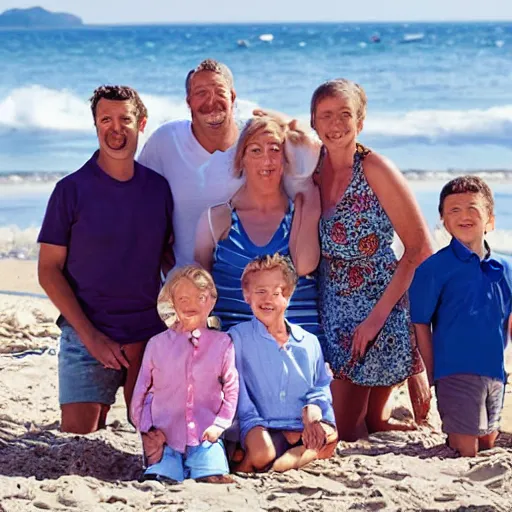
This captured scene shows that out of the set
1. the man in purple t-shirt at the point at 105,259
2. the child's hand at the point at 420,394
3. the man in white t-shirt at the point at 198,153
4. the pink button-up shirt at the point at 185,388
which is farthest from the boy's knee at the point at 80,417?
the child's hand at the point at 420,394

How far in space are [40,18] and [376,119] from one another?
3799 cm

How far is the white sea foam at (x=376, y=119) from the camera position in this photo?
18.9 m

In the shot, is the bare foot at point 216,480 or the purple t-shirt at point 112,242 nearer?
the bare foot at point 216,480

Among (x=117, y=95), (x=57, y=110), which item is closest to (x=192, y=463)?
(x=117, y=95)

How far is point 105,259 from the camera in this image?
4512 millimetres

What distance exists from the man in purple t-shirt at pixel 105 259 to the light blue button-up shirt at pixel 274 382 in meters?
0.64

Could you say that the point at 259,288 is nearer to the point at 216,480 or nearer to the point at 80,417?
the point at 216,480

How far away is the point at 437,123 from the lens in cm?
2012

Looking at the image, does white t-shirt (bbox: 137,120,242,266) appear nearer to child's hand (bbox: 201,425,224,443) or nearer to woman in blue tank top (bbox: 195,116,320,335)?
woman in blue tank top (bbox: 195,116,320,335)

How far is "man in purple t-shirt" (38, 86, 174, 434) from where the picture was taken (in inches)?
177

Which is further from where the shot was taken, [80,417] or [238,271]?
[80,417]

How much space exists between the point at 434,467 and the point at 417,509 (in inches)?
20.1

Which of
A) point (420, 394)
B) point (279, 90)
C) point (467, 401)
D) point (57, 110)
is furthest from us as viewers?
point (279, 90)

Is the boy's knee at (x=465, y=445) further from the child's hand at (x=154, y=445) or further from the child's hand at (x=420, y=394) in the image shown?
the child's hand at (x=154, y=445)
